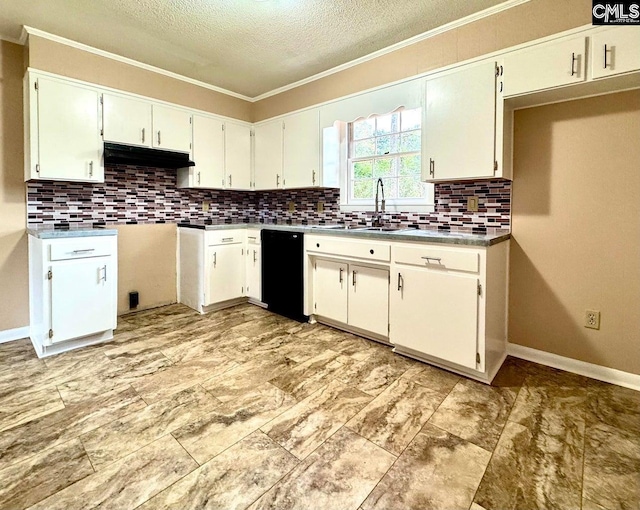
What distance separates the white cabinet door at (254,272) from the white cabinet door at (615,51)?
3.00 metres

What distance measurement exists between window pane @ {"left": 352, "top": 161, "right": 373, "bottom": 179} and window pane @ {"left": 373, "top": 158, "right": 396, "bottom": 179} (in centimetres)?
6

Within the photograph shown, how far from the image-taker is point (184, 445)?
1.58m

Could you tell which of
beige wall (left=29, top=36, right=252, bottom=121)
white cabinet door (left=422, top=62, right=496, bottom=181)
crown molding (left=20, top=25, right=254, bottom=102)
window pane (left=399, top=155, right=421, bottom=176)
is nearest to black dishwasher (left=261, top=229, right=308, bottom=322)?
window pane (left=399, top=155, right=421, bottom=176)

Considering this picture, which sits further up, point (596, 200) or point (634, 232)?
point (596, 200)

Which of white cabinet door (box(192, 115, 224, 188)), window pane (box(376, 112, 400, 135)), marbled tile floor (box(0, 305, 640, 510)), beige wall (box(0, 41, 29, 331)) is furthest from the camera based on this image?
white cabinet door (box(192, 115, 224, 188))

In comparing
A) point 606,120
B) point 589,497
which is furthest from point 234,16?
point 589,497

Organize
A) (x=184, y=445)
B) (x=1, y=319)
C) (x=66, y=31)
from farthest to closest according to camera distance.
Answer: (x=1, y=319) → (x=66, y=31) → (x=184, y=445)

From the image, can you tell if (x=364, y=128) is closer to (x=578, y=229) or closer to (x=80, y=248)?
(x=578, y=229)

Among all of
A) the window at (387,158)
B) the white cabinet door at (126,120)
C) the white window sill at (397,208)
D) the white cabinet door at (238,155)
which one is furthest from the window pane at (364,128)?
the white cabinet door at (126,120)

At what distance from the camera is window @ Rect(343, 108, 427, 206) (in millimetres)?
3117

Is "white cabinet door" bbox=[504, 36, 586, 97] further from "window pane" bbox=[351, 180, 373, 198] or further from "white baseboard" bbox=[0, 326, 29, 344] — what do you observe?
"white baseboard" bbox=[0, 326, 29, 344]

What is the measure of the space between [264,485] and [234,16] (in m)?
2.86

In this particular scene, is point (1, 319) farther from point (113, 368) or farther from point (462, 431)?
point (462, 431)

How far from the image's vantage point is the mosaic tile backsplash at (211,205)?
267cm
